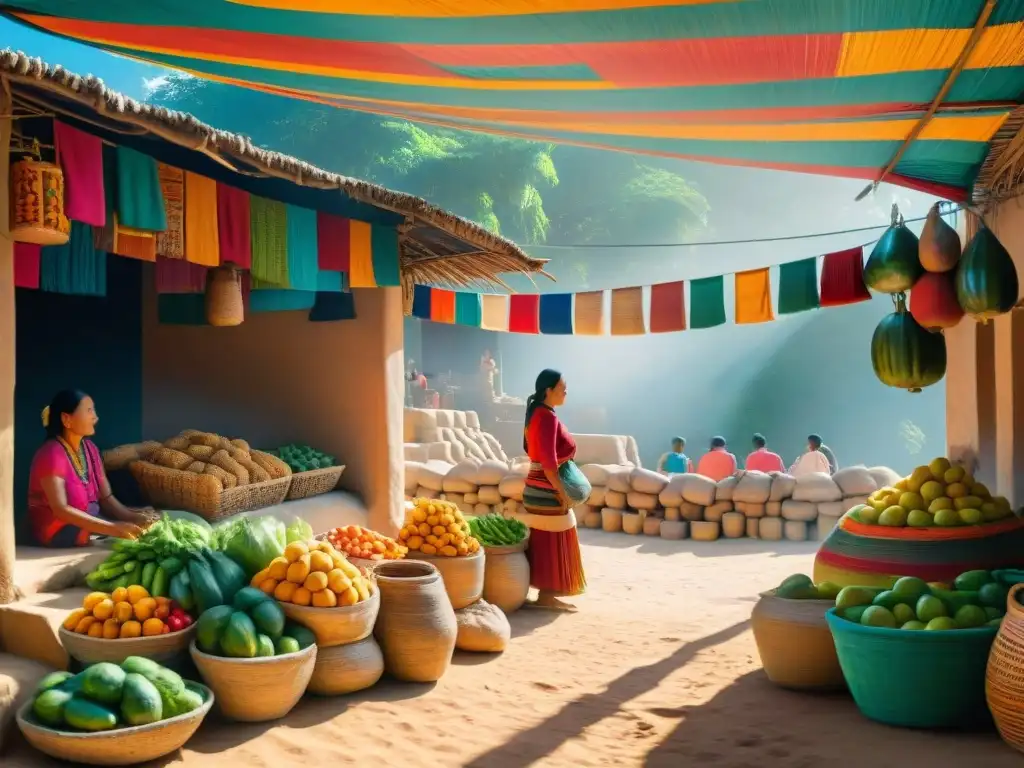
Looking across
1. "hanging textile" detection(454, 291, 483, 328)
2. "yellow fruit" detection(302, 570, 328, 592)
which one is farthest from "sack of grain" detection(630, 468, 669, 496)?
"yellow fruit" detection(302, 570, 328, 592)

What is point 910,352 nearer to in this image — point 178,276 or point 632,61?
point 632,61

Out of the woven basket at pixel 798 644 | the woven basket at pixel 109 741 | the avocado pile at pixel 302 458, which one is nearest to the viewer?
the woven basket at pixel 109 741

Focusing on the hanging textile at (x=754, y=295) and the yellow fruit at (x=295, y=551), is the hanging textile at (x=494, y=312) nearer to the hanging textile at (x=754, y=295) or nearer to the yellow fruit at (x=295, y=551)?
the hanging textile at (x=754, y=295)

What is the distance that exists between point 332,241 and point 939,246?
4.09 metres

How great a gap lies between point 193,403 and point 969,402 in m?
6.73

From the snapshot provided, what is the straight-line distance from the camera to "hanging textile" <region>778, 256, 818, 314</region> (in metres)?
8.01

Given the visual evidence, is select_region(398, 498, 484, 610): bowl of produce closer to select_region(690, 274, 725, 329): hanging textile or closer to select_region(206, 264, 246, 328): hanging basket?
select_region(206, 264, 246, 328): hanging basket

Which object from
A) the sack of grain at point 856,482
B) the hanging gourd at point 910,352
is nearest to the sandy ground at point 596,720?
the hanging gourd at point 910,352

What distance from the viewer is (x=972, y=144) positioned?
522 cm

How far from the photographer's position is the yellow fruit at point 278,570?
4.41m

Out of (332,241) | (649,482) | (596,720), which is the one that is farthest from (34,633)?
(649,482)

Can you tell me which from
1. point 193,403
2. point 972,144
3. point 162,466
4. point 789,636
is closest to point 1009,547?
point 789,636

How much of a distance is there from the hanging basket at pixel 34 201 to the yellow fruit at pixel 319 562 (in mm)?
1974

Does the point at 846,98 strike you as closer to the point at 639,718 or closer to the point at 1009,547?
the point at 1009,547
